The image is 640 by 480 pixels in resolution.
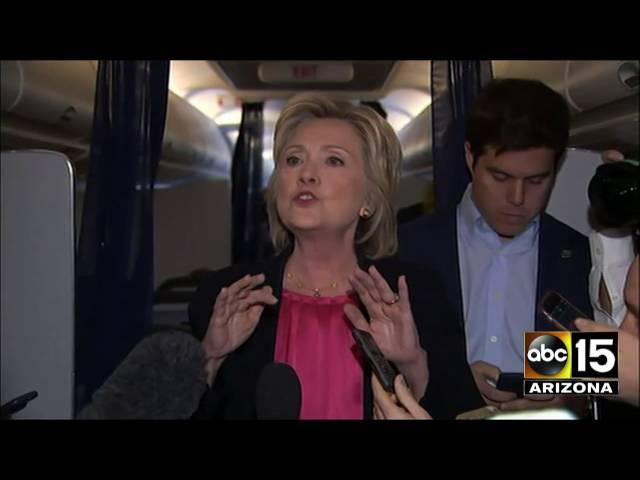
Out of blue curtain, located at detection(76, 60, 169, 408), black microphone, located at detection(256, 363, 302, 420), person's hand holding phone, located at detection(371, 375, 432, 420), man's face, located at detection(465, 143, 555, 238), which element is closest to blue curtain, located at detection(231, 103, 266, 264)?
blue curtain, located at detection(76, 60, 169, 408)

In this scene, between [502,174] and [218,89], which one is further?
[218,89]

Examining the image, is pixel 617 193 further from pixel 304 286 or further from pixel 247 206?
pixel 247 206

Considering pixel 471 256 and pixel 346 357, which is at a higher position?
pixel 471 256

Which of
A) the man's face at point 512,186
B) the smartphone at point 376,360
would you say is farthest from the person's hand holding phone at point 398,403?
the man's face at point 512,186

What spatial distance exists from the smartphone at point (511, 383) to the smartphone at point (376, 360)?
25 centimetres

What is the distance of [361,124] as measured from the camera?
1.28 meters

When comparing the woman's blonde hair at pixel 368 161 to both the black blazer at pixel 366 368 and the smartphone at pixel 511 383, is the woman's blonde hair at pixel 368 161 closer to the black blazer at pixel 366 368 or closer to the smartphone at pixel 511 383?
the black blazer at pixel 366 368

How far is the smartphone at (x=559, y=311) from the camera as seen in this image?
1.20m

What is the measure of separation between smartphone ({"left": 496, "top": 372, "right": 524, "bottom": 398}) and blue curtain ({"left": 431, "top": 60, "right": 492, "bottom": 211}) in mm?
399

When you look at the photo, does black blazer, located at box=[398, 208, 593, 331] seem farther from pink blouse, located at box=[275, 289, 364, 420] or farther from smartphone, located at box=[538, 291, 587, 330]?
pink blouse, located at box=[275, 289, 364, 420]
